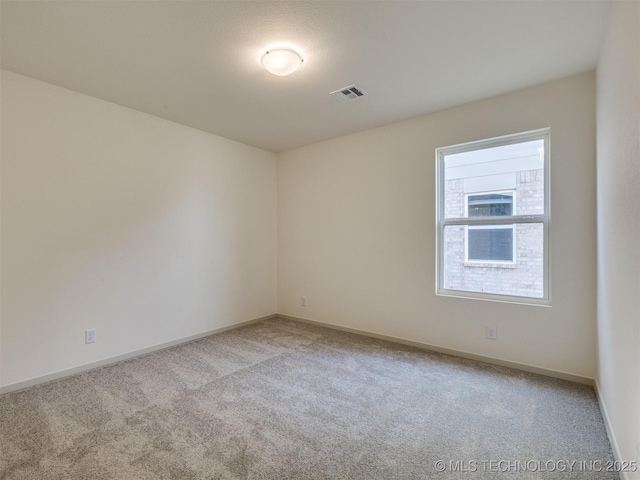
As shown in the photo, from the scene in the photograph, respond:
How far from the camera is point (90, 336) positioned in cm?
281

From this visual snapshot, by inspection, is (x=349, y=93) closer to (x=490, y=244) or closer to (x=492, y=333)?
(x=490, y=244)

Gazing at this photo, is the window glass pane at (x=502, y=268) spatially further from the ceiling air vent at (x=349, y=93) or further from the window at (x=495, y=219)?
the ceiling air vent at (x=349, y=93)

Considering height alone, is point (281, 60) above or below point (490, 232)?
above

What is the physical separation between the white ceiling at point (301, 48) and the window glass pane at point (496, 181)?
57cm

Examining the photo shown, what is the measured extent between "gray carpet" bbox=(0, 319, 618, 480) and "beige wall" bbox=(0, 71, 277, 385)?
41 cm

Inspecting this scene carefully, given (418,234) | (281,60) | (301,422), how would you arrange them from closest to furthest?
(301,422), (281,60), (418,234)

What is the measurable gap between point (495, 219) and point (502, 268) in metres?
0.49

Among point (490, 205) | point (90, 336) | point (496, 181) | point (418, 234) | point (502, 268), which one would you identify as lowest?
point (90, 336)

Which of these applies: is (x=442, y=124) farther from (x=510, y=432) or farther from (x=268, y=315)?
(x=268, y=315)

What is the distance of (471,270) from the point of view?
10.3 feet

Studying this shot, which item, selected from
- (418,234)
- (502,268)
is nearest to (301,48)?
(418,234)

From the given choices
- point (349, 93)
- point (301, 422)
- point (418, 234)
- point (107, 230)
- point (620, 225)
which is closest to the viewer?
point (620, 225)

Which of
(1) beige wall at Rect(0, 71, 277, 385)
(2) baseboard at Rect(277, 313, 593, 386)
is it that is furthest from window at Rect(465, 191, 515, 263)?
(1) beige wall at Rect(0, 71, 277, 385)

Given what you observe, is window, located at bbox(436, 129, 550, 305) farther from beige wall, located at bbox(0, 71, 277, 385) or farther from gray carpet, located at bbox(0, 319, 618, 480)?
beige wall, located at bbox(0, 71, 277, 385)
